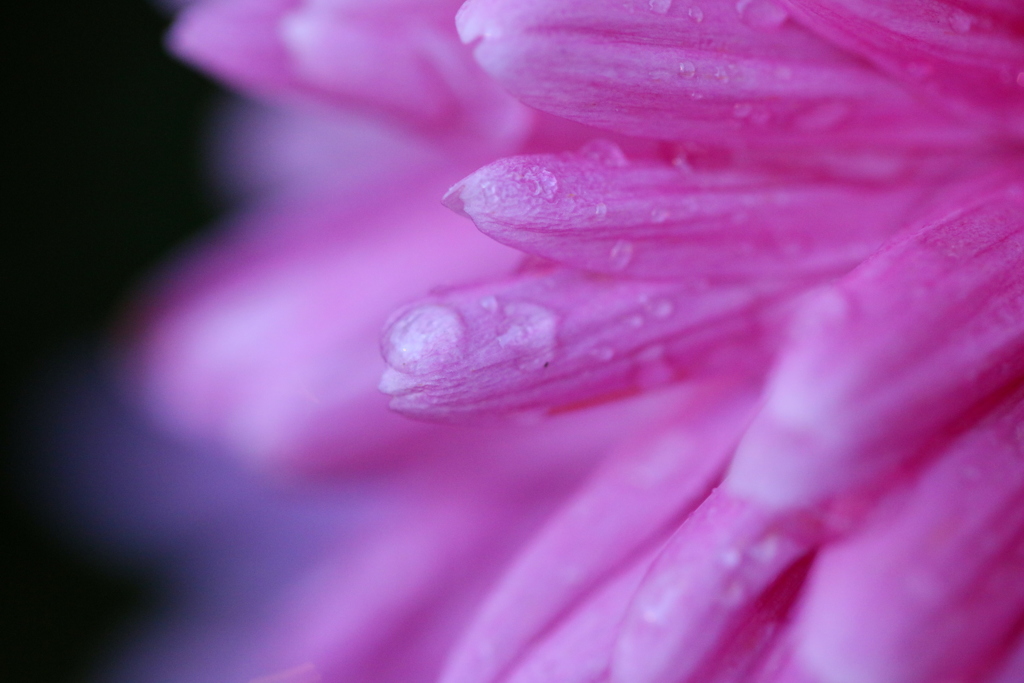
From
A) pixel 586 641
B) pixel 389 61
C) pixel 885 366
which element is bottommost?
pixel 586 641

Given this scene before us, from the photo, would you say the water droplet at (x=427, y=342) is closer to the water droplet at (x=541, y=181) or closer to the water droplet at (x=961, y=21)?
the water droplet at (x=541, y=181)

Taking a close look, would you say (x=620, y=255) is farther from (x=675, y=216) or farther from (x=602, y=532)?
(x=602, y=532)

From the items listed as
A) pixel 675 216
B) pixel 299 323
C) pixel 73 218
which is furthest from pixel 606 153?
pixel 73 218

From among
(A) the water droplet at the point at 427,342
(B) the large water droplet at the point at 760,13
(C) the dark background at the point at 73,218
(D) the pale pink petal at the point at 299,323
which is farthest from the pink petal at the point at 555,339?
(C) the dark background at the point at 73,218

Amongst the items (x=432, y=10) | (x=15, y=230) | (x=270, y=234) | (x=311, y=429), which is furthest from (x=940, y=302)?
(x=15, y=230)

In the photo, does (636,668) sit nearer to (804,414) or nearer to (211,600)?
(804,414)

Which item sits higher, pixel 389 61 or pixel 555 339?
pixel 389 61

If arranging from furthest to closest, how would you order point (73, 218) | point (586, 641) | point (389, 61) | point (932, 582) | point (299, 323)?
point (73, 218), point (299, 323), point (389, 61), point (586, 641), point (932, 582)
